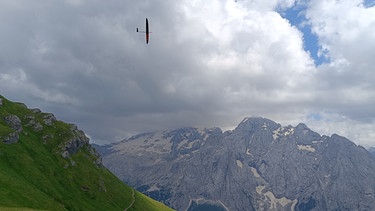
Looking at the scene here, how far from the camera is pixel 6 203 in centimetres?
19700
